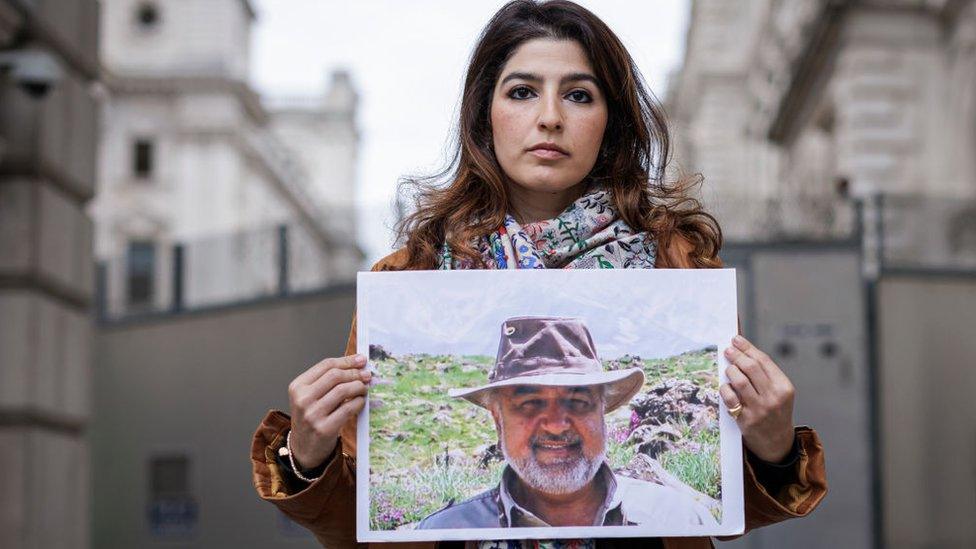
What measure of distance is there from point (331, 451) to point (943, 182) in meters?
18.5

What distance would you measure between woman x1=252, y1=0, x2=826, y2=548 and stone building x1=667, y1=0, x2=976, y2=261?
7.17 m

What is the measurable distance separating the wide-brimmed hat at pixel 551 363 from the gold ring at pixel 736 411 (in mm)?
166

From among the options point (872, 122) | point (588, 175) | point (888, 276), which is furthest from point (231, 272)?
point (588, 175)

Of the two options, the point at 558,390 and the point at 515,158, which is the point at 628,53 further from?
the point at 558,390

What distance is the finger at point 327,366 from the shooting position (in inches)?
96.2

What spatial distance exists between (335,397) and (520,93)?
0.70 meters

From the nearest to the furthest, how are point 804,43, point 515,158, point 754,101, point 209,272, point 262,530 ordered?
point 515,158, point 262,530, point 209,272, point 804,43, point 754,101

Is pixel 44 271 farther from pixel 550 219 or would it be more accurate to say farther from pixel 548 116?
pixel 548 116

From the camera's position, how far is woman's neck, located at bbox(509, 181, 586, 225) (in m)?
2.75

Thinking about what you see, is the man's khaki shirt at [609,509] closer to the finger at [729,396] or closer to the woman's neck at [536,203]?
the finger at [729,396]

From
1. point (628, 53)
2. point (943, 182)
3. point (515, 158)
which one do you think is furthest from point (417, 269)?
point (943, 182)

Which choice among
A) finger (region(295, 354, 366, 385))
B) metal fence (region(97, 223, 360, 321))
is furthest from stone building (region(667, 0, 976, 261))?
finger (region(295, 354, 366, 385))

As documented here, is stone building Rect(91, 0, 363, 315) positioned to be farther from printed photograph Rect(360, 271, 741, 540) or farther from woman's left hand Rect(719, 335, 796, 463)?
woman's left hand Rect(719, 335, 796, 463)

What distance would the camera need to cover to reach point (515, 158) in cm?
267
